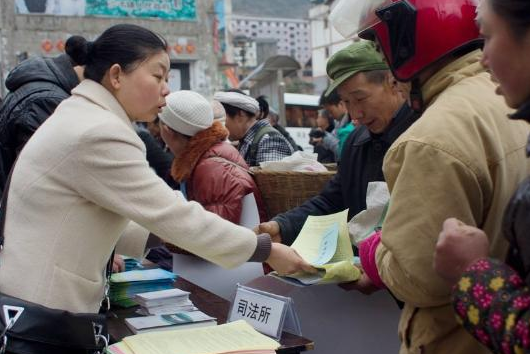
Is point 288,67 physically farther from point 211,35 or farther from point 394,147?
point 394,147

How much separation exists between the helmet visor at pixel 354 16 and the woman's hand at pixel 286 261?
2.44 feet

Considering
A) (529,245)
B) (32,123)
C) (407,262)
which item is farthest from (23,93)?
(529,245)

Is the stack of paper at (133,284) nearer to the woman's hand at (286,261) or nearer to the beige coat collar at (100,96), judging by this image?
the woman's hand at (286,261)

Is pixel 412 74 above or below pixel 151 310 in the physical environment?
above

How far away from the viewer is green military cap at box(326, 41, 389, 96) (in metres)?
2.64

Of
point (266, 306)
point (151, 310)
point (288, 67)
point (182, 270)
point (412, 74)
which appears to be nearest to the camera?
point (412, 74)

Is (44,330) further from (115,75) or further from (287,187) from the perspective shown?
(287,187)

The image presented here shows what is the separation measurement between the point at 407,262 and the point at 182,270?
1998 millimetres

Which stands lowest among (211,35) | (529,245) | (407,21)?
(211,35)

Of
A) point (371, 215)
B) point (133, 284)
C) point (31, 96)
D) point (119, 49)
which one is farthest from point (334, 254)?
point (31, 96)

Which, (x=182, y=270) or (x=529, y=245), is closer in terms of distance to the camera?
(x=529, y=245)

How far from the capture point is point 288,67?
10.4 metres

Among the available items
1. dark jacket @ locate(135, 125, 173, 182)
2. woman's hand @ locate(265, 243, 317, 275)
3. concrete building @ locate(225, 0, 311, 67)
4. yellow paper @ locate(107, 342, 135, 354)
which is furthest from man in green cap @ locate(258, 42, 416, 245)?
concrete building @ locate(225, 0, 311, 67)

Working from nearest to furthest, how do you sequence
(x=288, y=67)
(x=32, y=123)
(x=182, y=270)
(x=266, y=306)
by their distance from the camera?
(x=266, y=306), (x=32, y=123), (x=182, y=270), (x=288, y=67)
